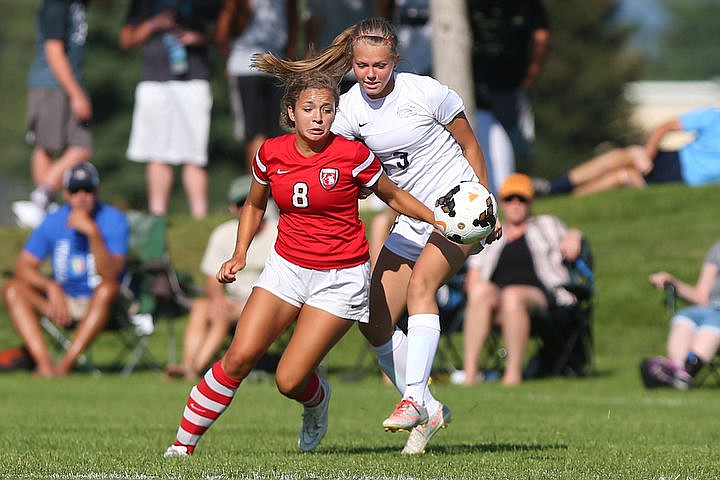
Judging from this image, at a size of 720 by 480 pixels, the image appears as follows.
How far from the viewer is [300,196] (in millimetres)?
7059

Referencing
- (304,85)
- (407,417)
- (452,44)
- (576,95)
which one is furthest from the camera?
(576,95)

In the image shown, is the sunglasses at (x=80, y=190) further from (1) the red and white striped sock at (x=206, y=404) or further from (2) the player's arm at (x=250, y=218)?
(1) the red and white striped sock at (x=206, y=404)

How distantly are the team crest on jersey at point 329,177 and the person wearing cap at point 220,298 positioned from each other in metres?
5.95

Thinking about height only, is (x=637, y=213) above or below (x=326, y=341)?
below

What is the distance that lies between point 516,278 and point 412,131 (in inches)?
231

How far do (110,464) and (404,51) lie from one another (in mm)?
10400

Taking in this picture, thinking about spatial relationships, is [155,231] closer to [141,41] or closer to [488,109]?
[141,41]

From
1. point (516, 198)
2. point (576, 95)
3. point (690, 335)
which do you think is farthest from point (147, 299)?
point (576, 95)

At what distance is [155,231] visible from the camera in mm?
14469

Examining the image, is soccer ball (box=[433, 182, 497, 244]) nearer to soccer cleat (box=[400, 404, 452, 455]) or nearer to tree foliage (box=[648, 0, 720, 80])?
soccer cleat (box=[400, 404, 452, 455])

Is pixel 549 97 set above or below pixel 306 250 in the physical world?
below

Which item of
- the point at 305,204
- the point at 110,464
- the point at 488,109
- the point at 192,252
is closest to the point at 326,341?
the point at 305,204

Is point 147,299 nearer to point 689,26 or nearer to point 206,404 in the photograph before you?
point 206,404

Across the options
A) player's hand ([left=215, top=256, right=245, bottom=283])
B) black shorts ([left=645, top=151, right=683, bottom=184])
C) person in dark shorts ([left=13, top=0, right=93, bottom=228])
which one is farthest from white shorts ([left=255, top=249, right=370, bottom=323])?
black shorts ([left=645, top=151, right=683, bottom=184])
